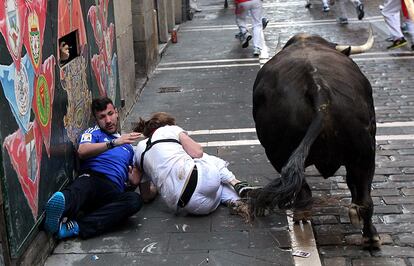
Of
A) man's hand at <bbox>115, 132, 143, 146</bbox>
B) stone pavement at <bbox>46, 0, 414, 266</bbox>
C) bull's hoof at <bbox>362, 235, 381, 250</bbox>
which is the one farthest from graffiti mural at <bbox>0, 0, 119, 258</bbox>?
bull's hoof at <bbox>362, 235, 381, 250</bbox>

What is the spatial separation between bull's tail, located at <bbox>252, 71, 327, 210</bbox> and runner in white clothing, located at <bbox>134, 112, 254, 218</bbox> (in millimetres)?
935

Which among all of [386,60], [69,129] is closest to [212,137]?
[69,129]

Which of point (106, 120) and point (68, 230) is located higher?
point (106, 120)

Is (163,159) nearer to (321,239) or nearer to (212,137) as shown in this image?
(321,239)

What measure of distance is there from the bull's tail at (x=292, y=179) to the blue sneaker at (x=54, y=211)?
154 centimetres

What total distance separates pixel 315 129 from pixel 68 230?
2173mm

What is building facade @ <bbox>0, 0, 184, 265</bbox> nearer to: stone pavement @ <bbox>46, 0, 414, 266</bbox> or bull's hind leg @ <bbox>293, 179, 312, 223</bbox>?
stone pavement @ <bbox>46, 0, 414, 266</bbox>

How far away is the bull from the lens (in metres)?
4.18

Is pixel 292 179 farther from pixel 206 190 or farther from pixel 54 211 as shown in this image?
pixel 54 211

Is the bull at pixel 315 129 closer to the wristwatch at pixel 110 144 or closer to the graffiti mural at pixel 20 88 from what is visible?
the wristwatch at pixel 110 144

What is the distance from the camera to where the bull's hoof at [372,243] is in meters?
4.62

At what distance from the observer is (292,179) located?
411 cm

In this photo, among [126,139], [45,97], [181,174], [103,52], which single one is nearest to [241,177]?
[181,174]

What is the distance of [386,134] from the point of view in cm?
746
